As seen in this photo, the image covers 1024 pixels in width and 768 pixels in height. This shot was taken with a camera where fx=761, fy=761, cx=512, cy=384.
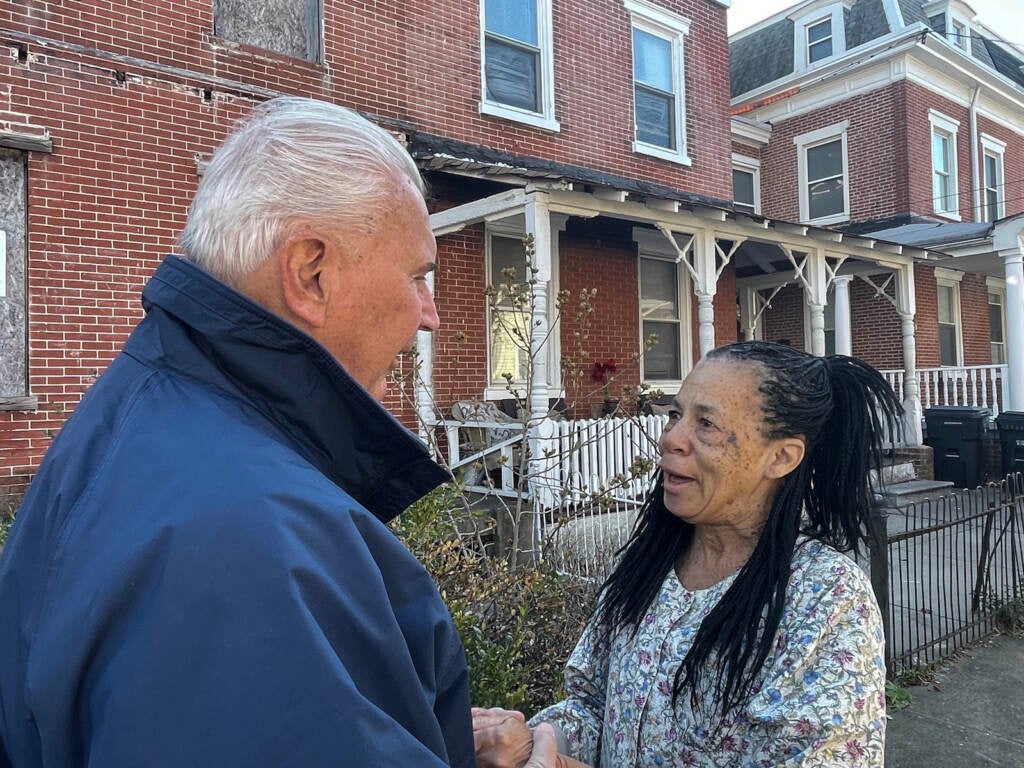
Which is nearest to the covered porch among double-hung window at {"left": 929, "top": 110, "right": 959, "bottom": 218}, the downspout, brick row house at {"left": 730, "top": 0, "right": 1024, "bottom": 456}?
brick row house at {"left": 730, "top": 0, "right": 1024, "bottom": 456}

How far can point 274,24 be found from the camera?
7984 mm

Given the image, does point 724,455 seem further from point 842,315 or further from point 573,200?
point 842,315

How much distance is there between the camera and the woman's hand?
158 cm

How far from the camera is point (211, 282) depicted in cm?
109

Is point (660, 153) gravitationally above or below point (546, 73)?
below

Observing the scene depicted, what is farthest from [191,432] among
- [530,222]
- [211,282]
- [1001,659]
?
[530,222]

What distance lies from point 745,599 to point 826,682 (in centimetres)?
25

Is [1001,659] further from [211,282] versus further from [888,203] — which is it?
[888,203]

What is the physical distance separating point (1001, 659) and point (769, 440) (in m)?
4.67

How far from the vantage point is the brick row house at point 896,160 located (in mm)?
14906

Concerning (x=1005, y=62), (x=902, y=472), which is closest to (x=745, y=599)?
(x=902, y=472)

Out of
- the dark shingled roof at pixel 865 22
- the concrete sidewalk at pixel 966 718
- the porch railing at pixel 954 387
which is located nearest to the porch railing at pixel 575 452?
the concrete sidewalk at pixel 966 718

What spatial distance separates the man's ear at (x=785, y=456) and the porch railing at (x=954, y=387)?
1216cm

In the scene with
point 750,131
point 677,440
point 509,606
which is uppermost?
point 750,131
